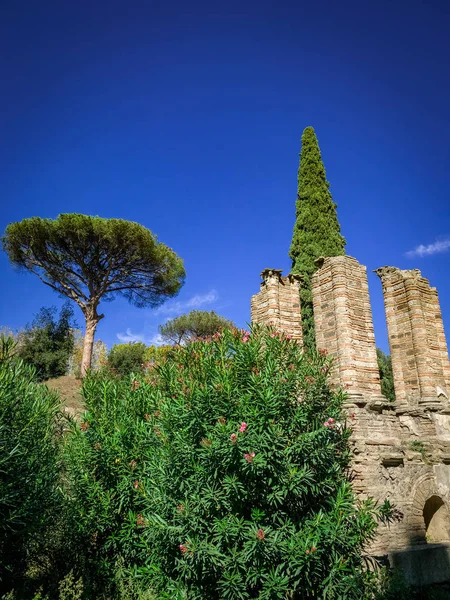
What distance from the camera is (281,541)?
506 cm

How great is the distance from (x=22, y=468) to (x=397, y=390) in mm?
6992

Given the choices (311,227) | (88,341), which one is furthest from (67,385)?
(311,227)

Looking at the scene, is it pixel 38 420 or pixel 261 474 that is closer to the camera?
pixel 261 474

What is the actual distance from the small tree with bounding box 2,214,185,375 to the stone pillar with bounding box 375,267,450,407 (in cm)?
1677

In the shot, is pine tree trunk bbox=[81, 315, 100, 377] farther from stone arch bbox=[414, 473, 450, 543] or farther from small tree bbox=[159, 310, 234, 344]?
stone arch bbox=[414, 473, 450, 543]

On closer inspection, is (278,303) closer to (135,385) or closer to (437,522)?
(135,385)

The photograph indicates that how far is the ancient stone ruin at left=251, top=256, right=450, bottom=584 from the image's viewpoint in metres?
6.94

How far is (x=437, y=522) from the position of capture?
7812 millimetres

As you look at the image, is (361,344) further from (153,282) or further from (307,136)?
(153,282)

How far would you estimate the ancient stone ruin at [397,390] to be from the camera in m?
6.94

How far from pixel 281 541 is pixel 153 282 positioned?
70.9ft

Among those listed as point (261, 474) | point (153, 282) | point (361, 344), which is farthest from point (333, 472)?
point (153, 282)

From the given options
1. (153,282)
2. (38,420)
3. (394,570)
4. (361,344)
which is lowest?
(394,570)

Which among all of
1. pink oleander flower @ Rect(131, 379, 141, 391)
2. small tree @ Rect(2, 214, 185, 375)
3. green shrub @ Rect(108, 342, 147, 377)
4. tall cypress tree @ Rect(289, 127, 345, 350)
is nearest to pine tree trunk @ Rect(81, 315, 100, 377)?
small tree @ Rect(2, 214, 185, 375)
